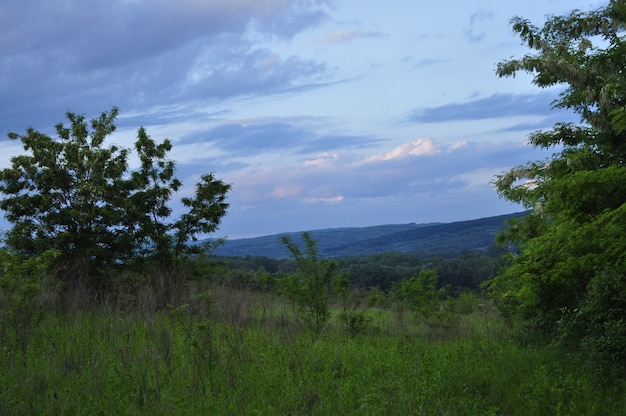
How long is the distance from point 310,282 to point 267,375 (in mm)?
6310

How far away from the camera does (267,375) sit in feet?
30.1

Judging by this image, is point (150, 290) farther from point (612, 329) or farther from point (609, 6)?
point (609, 6)

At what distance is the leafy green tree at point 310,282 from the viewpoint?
50.3 feet

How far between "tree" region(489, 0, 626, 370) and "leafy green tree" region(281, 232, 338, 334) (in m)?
4.61

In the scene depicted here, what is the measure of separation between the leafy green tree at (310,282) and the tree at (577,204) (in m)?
4.61

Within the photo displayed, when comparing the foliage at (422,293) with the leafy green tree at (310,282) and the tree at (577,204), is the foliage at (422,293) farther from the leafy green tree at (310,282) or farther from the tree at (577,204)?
the leafy green tree at (310,282)

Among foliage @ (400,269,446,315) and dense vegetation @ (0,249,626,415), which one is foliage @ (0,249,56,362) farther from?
foliage @ (400,269,446,315)

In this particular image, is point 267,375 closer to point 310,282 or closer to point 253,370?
point 253,370

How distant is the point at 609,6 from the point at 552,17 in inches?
109

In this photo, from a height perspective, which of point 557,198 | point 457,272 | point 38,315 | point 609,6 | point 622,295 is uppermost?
point 609,6

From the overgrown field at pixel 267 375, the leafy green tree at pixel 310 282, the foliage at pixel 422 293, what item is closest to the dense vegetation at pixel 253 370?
the overgrown field at pixel 267 375

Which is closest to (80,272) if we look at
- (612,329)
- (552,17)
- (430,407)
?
(430,407)

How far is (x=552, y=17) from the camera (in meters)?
20.5

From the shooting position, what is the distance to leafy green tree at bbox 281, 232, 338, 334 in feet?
50.3
